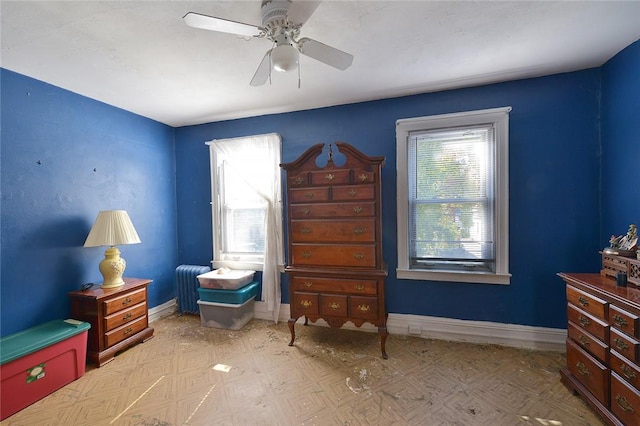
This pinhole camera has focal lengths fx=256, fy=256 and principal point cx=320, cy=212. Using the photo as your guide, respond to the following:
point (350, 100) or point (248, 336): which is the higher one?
point (350, 100)

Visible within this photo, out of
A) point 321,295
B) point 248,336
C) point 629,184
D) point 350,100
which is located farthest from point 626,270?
point 248,336

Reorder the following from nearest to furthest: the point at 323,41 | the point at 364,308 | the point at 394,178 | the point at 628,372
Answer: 1. the point at 628,372
2. the point at 323,41
3. the point at 364,308
4. the point at 394,178

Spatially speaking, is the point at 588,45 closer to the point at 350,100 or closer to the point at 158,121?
the point at 350,100

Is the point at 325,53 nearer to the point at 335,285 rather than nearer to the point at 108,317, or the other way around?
the point at 335,285

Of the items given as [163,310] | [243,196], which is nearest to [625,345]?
[243,196]

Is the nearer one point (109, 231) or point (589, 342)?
point (589, 342)

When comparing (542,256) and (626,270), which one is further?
(542,256)

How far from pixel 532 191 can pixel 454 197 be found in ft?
2.21

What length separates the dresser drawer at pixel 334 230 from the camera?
235 cm

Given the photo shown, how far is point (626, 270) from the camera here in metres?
1.66

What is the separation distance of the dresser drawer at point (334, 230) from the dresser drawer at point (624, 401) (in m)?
1.69

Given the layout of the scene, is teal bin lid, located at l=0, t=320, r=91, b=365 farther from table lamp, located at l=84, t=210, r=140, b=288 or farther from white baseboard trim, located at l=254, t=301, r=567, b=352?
white baseboard trim, located at l=254, t=301, r=567, b=352

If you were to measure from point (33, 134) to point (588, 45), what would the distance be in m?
4.57

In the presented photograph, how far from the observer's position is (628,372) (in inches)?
56.6
